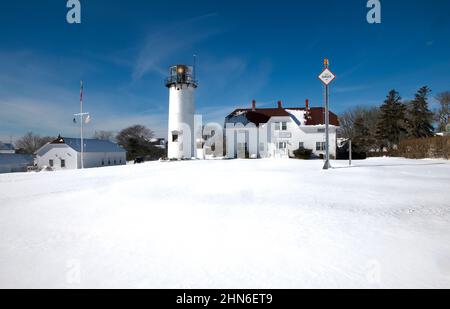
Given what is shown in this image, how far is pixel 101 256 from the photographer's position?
11.3 feet

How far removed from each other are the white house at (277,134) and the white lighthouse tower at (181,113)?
609 centimetres

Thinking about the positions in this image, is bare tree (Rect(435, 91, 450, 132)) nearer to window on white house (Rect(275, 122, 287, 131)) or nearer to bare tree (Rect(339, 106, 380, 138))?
bare tree (Rect(339, 106, 380, 138))

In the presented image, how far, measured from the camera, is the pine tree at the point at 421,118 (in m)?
44.7

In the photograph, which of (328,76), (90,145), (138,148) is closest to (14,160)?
(90,145)

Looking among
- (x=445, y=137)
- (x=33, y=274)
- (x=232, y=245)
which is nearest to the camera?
(x=33, y=274)

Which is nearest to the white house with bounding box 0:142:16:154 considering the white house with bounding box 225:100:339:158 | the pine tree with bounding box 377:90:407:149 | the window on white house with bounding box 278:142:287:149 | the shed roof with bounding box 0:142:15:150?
the shed roof with bounding box 0:142:15:150

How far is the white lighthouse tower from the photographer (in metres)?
34.9

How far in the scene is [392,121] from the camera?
4544cm
